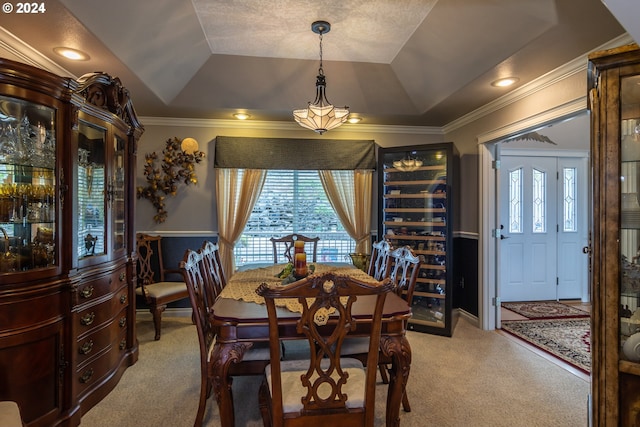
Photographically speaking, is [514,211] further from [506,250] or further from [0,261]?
[0,261]

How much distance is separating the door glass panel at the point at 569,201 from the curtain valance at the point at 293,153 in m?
2.92

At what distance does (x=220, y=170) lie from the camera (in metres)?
4.28

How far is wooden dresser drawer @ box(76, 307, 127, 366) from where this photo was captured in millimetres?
2213

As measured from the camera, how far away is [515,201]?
190 inches

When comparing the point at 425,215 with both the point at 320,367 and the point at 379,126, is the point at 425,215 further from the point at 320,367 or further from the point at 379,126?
the point at 320,367

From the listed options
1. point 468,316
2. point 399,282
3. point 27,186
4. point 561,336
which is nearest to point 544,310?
point 561,336

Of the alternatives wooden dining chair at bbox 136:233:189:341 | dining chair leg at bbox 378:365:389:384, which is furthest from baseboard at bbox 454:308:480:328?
wooden dining chair at bbox 136:233:189:341

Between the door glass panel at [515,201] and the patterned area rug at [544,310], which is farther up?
the door glass panel at [515,201]

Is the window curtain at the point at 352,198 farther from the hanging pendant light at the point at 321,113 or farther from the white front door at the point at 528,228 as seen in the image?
the white front door at the point at 528,228

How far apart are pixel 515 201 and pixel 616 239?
137 inches

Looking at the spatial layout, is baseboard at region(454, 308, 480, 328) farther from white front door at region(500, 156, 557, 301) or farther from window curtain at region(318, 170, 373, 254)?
window curtain at region(318, 170, 373, 254)

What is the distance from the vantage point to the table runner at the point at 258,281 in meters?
1.99

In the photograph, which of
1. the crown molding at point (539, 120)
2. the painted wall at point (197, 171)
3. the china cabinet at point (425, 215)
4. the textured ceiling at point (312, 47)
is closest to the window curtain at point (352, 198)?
the china cabinet at point (425, 215)

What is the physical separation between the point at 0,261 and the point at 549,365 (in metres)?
4.06
